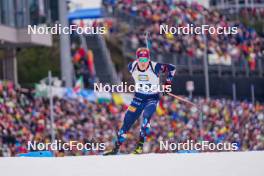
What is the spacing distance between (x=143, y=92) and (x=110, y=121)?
973 mm

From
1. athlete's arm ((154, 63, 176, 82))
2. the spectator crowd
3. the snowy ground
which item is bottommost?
the snowy ground

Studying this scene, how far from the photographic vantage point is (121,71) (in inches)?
575

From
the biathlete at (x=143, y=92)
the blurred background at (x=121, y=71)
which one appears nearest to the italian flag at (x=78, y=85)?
the blurred background at (x=121, y=71)

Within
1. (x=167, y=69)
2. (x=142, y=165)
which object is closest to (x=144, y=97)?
(x=167, y=69)

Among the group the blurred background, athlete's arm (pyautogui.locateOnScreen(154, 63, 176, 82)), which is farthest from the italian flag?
athlete's arm (pyautogui.locateOnScreen(154, 63, 176, 82))

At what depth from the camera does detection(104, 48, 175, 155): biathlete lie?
1405cm

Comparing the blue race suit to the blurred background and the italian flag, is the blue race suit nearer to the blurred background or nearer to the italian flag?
the blurred background

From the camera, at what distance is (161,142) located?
1446 centimetres

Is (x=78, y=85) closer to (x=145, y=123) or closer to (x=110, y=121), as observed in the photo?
(x=110, y=121)

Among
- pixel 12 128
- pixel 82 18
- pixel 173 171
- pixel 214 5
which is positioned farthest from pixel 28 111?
pixel 173 171

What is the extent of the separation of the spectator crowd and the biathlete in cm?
19

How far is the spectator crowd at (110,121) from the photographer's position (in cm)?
1473

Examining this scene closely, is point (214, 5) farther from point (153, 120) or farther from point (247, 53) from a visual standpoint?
point (153, 120)

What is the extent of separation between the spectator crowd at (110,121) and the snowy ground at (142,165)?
178 cm
